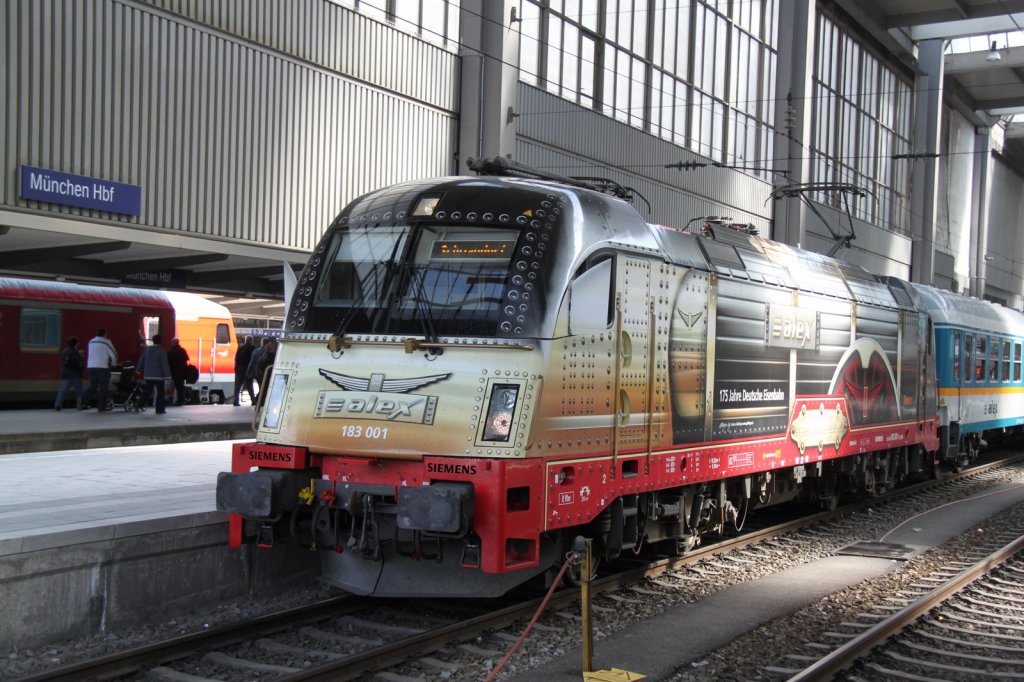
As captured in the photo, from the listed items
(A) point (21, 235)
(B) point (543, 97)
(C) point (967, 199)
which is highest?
(C) point (967, 199)

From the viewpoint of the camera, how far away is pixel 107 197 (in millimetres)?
14812

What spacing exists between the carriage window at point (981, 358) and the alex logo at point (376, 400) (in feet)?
52.8

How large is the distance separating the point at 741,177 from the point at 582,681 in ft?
87.6

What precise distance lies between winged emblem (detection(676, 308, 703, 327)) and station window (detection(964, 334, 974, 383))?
11985 millimetres

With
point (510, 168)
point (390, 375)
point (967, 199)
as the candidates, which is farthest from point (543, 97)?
point (967, 199)

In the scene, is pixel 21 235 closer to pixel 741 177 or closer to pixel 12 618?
pixel 12 618

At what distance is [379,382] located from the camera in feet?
25.8

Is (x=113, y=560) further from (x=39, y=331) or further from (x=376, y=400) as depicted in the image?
(x=39, y=331)

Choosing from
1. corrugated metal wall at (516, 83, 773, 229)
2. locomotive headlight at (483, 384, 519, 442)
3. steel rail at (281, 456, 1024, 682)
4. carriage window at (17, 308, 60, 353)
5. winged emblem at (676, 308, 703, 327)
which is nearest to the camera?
steel rail at (281, 456, 1024, 682)

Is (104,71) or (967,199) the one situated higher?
(967,199)

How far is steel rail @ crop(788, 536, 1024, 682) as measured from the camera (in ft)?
23.3

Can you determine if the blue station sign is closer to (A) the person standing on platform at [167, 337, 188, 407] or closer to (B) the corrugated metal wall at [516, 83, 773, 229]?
(A) the person standing on platform at [167, 337, 188, 407]

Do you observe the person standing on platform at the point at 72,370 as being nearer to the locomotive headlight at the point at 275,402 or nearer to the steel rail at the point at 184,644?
the locomotive headlight at the point at 275,402

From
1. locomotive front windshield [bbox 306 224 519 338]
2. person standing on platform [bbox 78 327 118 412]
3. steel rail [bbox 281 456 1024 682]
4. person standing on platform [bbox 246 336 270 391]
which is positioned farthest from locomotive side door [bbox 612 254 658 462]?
person standing on platform [bbox 78 327 118 412]
